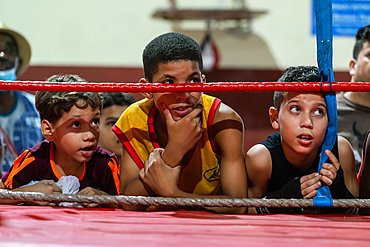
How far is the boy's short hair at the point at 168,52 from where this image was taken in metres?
1.08

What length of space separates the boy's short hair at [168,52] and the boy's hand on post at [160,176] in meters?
0.27

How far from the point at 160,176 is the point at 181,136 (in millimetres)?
125

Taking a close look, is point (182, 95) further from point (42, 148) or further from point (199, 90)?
point (42, 148)

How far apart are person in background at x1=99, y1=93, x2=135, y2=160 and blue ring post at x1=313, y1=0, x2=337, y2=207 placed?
3.13ft

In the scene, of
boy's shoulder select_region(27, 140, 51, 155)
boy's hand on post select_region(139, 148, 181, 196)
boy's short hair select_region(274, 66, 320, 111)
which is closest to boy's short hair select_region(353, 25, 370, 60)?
boy's short hair select_region(274, 66, 320, 111)

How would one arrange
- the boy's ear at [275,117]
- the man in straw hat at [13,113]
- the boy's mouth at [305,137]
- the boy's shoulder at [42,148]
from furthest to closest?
1. the man in straw hat at [13,113]
2. the boy's shoulder at [42,148]
3. the boy's ear at [275,117]
4. the boy's mouth at [305,137]

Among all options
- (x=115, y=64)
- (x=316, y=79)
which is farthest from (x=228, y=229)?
(x=115, y=64)

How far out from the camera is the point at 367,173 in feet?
3.81

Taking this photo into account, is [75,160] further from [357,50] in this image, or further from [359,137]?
[357,50]

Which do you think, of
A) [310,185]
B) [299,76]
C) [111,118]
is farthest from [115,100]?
[310,185]

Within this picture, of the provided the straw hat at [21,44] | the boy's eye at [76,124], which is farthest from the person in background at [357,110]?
the straw hat at [21,44]

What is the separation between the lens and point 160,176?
1015mm

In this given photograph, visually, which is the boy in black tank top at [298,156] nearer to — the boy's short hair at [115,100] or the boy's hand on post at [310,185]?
the boy's hand on post at [310,185]

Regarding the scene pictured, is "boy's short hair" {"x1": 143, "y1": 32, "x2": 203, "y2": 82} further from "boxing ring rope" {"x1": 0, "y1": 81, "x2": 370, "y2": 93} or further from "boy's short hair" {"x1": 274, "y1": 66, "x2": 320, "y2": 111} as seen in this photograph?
"boy's short hair" {"x1": 274, "y1": 66, "x2": 320, "y2": 111}
